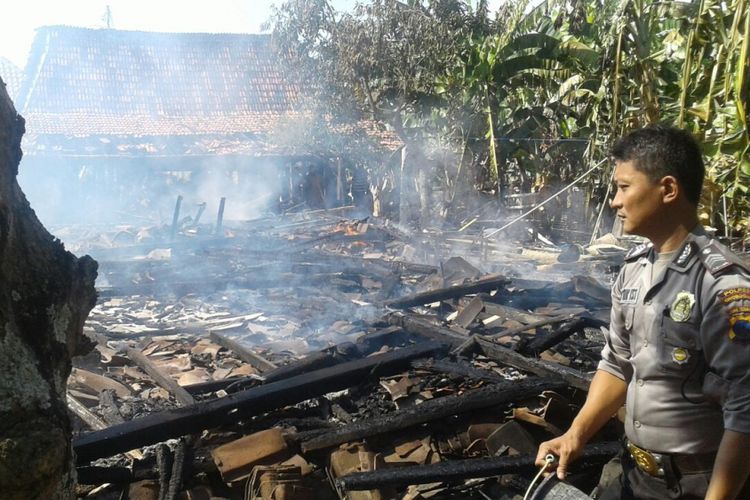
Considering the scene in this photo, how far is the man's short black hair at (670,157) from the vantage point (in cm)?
242

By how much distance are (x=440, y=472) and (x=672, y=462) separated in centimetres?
188

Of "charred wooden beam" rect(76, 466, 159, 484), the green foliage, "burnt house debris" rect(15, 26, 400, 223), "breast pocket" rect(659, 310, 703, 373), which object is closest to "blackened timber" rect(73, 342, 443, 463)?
"charred wooden beam" rect(76, 466, 159, 484)

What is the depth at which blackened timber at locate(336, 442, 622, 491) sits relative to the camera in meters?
4.09

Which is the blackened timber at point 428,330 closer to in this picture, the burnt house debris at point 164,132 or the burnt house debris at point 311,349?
the burnt house debris at point 311,349

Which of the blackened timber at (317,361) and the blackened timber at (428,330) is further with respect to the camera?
the blackened timber at (428,330)

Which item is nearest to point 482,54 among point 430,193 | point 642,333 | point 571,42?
point 571,42

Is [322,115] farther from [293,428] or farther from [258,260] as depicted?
[293,428]

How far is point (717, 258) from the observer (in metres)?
2.31

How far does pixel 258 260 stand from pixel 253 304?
3.51m

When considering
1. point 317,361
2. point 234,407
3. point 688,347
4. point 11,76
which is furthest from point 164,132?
point 688,347

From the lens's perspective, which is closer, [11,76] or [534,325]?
[534,325]

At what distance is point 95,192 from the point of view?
26234 mm

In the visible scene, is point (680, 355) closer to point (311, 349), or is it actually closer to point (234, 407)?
point (234, 407)

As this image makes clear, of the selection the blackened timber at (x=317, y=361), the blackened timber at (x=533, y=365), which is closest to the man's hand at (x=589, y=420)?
the blackened timber at (x=533, y=365)
